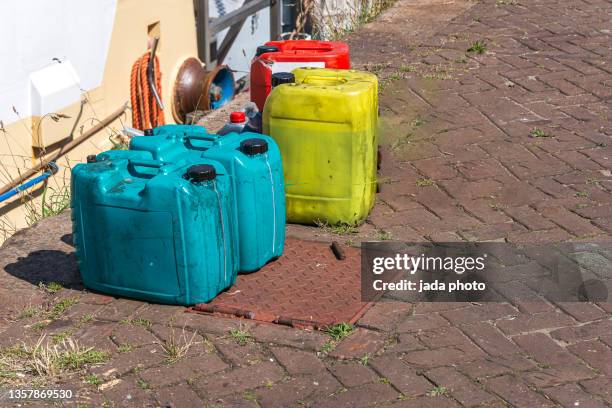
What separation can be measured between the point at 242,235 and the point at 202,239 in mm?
448

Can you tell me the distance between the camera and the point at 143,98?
868 cm

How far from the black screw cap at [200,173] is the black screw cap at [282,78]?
126 cm

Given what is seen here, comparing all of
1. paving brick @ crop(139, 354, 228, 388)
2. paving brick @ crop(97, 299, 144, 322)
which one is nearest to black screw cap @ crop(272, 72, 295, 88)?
paving brick @ crop(97, 299, 144, 322)

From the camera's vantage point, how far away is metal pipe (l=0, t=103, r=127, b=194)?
7152mm

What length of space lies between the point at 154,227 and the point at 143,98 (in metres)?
4.03

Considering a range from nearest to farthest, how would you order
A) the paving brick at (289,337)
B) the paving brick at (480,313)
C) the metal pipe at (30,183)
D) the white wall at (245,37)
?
1. the paving brick at (289,337)
2. the paving brick at (480,313)
3. the metal pipe at (30,183)
4. the white wall at (245,37)

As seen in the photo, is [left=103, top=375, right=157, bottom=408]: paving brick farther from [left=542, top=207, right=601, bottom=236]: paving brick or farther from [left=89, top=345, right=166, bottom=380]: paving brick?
[left=542, top=207, right=601, bottom=236]: paving brick

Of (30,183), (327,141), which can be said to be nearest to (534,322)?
(327,141)

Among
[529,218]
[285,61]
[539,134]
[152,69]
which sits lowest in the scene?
[529,218]

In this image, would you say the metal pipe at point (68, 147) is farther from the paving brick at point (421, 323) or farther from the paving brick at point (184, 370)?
the paving brick at point (421, 323)

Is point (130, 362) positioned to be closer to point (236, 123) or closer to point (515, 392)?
point (515, 392)

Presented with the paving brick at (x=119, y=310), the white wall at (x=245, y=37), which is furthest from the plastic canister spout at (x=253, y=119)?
the white wall at (x=245, y=37)

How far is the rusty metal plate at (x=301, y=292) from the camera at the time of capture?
4.95 metres

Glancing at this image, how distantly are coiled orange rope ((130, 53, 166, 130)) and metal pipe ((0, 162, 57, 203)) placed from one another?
148 centimetres
